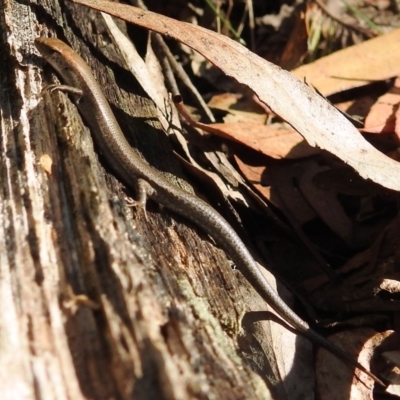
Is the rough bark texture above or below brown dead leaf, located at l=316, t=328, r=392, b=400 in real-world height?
above

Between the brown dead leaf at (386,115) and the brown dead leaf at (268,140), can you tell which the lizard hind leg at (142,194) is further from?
the brown dead leaf at (386,115)

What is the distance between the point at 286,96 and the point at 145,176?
3.34 feet

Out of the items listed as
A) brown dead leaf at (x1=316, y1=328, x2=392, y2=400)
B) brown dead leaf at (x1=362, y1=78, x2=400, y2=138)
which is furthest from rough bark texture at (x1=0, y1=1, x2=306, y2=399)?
brown dead leaf at (x1=362, y1=78, x2=400, y2=138)

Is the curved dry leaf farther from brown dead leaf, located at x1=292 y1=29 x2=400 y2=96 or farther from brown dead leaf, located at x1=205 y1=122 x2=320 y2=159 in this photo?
brown dead leaf, located at x1=292 y1=29 x2=400 y2=96

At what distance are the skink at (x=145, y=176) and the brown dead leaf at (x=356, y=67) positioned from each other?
5.48 ft

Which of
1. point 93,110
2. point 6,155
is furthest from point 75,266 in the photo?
point 93,110

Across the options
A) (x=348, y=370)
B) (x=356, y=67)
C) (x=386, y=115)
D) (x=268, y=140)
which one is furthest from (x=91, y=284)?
(x=356, y=67)

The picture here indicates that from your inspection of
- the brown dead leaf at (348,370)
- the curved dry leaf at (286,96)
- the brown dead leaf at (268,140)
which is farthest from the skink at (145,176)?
the brown dead leaf at (268,140)

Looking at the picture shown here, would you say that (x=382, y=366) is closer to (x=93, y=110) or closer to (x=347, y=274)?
(x=347, y=274)

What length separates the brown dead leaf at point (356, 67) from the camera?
14.1 ft

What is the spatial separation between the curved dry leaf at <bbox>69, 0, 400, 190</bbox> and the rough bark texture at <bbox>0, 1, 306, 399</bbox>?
826 mm

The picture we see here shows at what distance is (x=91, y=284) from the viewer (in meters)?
2.21

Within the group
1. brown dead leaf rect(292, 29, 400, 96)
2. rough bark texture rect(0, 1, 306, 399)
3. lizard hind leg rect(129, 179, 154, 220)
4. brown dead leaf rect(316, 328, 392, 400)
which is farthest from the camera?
brown dead leaf rect(292, 29, 400, 96)

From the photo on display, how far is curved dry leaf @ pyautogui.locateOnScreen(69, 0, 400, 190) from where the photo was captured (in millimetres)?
3158
